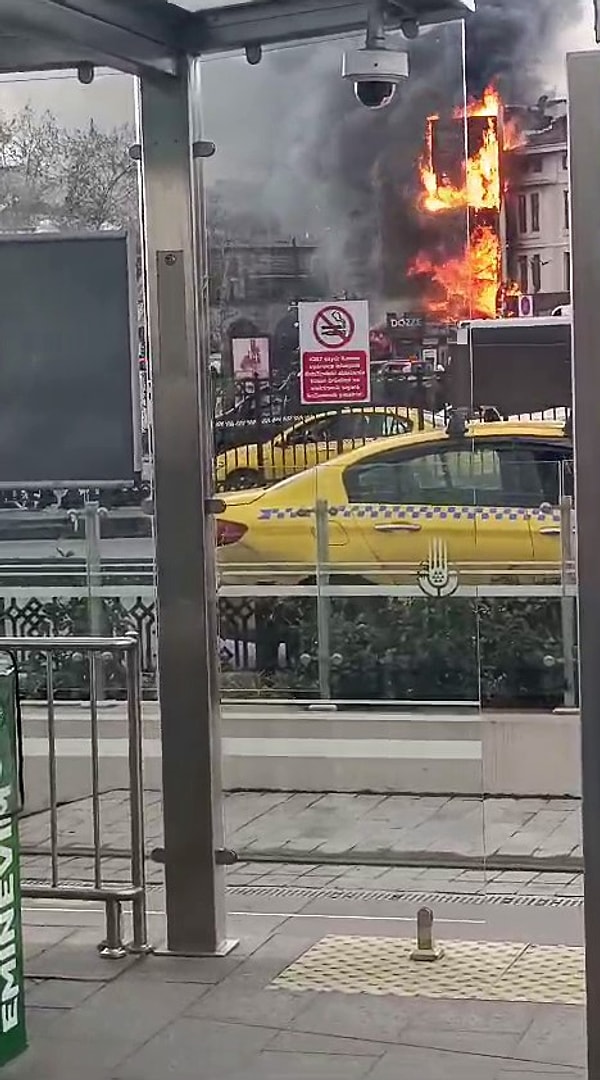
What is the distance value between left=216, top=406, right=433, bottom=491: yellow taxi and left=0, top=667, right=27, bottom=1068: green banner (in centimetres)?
129

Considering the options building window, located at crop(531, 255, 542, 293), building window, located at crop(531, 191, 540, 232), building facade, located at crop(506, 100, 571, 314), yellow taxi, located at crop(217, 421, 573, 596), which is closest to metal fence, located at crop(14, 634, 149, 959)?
yellow taxi, located at crop(217, 421, 573, 596)

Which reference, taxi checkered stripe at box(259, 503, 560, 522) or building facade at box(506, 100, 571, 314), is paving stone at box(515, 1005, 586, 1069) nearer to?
taxi checkered stripe at box(259, 503, 560, 522)

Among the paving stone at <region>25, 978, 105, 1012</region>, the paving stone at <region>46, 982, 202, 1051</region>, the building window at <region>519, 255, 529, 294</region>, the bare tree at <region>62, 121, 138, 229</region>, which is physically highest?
the bare tree at <region>62, 121, 138, 229</region>

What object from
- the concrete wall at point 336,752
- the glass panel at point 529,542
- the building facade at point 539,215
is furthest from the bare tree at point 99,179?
the building facade at point 539,215

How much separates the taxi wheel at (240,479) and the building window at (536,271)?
2.30m

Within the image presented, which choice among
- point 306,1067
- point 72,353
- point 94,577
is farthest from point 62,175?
point 306,1067

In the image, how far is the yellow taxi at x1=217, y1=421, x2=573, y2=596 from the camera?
18.0ft

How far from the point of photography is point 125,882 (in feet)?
19.9

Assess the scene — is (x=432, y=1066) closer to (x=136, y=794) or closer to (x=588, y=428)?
(x=136, y=794)

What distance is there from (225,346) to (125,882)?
6.63ft

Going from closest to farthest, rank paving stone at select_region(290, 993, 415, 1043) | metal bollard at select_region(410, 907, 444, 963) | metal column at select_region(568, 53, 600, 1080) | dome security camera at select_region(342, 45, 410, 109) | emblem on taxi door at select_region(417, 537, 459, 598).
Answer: metal column at select_region(568, 53, 600, 1080), paving stone at select_region(290, 993, 415, 1043), metal bollard at select_region(410, 907, 444, 963), dome security camera at select_region(342, 45, 410, 109), emblem on taxi door at select_region(417, 537, 459, 598)

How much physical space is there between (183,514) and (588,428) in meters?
2.08

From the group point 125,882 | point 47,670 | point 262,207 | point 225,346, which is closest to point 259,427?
point 225,346

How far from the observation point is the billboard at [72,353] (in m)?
5.11
